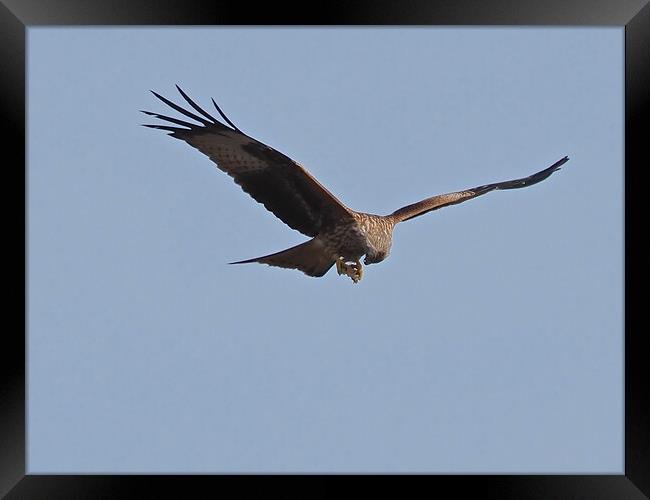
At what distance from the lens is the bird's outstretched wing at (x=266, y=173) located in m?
5.23

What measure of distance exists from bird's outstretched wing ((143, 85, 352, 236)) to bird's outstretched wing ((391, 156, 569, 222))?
2.12ft

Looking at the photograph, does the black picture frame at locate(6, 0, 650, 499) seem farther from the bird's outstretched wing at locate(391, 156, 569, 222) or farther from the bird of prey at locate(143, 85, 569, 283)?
the bird's outstretched wing at locate(391, 156, 569, 222)

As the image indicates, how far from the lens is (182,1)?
4.31m

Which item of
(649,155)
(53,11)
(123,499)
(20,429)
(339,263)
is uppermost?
(53,11)

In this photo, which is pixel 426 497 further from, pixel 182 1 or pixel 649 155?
pixel 182 1

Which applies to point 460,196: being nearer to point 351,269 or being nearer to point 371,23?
point 351,269

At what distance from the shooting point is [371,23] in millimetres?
4527

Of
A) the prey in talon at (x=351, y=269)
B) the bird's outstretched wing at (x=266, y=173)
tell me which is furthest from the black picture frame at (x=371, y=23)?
the prey in talon at (x=351, y=269)

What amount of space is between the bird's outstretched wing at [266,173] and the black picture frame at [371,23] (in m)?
0.72

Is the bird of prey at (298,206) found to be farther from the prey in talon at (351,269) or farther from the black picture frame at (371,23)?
the black picture frame at (371,23)

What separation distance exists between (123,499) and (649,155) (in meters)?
3.20

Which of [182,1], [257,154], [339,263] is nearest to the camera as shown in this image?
[182,1]

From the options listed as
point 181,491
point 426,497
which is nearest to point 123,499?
point 181,491

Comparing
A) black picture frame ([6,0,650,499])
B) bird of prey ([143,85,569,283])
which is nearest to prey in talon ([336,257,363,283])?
bird of prey ([143,85,569,283])
